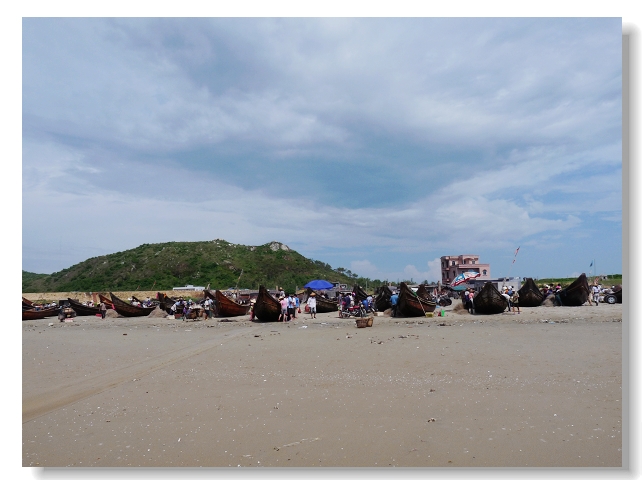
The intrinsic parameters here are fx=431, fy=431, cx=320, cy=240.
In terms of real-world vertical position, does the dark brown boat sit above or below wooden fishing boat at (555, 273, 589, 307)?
below

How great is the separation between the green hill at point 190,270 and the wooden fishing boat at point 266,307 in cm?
3806

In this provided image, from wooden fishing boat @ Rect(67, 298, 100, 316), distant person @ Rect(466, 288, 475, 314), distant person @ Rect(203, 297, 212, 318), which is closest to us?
distant person @ Rect(466, 288, 475, 314)

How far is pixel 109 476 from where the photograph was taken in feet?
13.5

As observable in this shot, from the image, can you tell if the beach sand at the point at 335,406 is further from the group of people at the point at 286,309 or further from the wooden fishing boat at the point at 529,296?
the wooden fishing boat at the point at 529,296

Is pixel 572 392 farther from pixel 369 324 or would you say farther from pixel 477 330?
pixel 369 324

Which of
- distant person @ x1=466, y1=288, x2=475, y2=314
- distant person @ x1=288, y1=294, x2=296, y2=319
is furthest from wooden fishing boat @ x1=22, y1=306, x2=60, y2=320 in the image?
distant person @ x1=466, y1=288, x2=475, y2=314

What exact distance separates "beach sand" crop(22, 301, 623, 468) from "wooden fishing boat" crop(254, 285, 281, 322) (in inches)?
Result: 375

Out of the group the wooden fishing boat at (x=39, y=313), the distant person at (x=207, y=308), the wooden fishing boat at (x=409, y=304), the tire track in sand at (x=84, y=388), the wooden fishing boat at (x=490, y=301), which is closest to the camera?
the tire track in sand at (x=84, y=388)

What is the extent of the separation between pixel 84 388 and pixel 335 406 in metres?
4.76

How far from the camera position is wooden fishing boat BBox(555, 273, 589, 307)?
23.2 metres

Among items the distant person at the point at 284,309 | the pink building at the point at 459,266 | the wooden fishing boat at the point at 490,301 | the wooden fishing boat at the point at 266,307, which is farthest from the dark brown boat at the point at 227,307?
the pink building at the point at 459,266

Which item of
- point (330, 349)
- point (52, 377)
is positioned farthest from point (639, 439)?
point (52, 377)

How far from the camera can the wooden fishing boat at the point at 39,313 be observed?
88.2 feet

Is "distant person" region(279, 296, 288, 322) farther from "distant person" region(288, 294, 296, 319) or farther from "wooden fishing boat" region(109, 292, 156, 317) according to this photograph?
"wooden fishing boat" region(109, 292, 156, 317)
